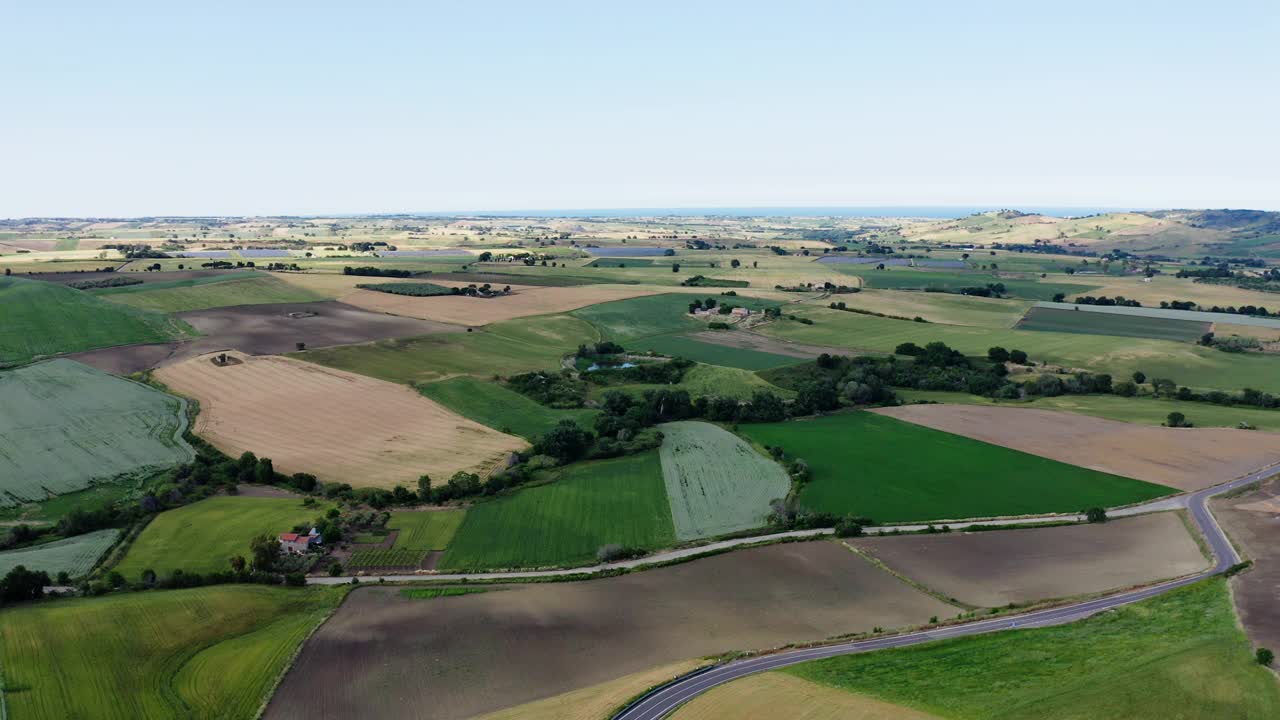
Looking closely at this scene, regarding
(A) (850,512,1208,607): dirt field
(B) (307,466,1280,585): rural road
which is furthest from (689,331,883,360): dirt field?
(A) (850,512,1208,607): dirt field

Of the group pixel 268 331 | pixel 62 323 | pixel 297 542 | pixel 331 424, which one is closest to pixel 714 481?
pixel 297 542

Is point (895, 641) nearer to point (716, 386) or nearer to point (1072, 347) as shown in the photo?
point (716, 386)

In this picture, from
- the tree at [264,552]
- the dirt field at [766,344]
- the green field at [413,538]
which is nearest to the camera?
the tree at [264,552]

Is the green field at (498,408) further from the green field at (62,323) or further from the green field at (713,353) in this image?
the green field at (62,323)

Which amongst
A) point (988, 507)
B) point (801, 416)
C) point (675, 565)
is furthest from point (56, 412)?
point (988, 507)

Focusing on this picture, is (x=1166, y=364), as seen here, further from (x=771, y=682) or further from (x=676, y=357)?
(x=771, y=682)

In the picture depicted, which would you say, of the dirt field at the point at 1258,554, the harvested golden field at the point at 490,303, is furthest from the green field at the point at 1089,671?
the harvested golden field at the point at 490,303

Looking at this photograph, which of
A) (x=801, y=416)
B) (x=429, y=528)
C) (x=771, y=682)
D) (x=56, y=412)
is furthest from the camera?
(x=801, y=416)
